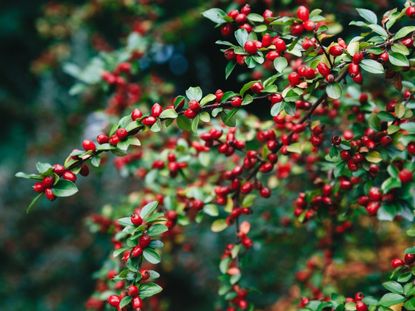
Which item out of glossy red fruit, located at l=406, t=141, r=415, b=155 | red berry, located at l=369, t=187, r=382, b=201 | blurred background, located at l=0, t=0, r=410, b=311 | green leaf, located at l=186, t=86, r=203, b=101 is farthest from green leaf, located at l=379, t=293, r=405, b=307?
blurred background, located at l=0, t=0, r=410, b=311

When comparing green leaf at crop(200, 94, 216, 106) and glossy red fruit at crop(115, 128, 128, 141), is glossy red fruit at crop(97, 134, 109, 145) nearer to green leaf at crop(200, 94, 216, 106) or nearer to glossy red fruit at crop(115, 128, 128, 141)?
glossy red fruit at crop(115, 128, 128, 141)

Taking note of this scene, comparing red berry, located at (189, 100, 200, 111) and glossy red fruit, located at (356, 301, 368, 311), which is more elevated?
red berry, located at (189, 100, 200, 111)

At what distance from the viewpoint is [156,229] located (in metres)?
1.41

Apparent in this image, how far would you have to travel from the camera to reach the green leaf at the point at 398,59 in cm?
133

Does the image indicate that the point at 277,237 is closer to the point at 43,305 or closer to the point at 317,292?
the point at 317,292

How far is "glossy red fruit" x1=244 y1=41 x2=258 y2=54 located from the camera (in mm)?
1420

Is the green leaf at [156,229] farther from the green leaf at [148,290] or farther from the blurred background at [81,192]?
the blurred background at [81,192]

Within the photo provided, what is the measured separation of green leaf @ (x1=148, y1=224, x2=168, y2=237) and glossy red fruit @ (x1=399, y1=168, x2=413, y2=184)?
0.82 meters

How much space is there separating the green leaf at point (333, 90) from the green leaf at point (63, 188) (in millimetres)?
889

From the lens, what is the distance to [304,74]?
1388 millimetres

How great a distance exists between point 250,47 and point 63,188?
787mm

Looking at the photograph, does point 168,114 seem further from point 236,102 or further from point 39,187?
point 39,187

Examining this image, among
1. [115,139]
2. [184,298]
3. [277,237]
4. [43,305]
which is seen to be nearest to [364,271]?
[277,237]

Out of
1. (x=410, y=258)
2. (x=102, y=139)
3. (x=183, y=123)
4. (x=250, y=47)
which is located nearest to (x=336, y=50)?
(x=250, y=47)
